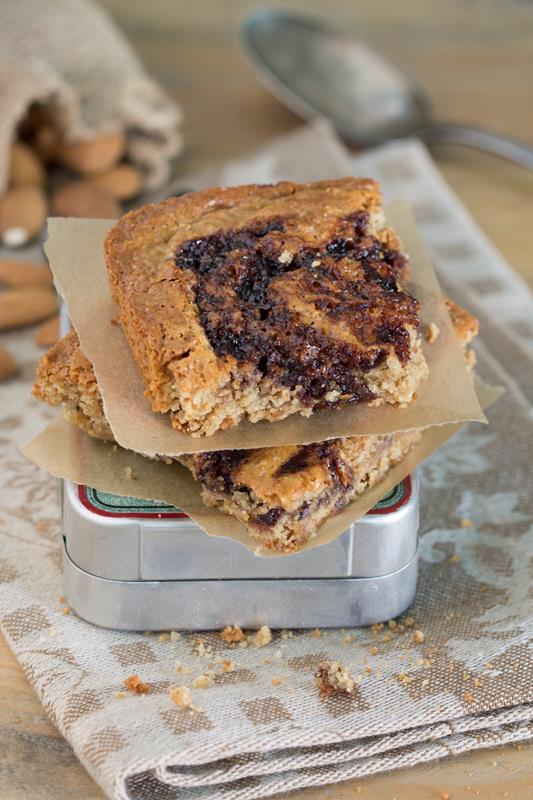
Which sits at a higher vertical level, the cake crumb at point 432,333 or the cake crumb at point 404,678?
the cake crumb at point 432,333

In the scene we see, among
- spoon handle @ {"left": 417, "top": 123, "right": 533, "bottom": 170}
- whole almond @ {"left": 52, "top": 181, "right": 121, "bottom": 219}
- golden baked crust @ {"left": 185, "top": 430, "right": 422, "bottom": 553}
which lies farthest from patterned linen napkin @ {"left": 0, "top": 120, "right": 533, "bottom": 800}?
spoon handle @ {"left": 417, "top": 123, "right": 533, "bottom": 170}

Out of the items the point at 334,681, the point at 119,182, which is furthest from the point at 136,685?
the point at 119,182

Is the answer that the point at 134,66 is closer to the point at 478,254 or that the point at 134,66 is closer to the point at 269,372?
the point at 478,254

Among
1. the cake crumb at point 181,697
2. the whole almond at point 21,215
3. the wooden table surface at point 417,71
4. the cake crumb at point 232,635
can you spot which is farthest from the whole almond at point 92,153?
the cake crumb at point 181,697

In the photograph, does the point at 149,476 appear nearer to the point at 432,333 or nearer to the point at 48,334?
the point at 432,333

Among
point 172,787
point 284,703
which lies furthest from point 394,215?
point 172,787

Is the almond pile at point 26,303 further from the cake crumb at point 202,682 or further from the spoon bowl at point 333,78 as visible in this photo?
the spoon bowl at point 333,78
